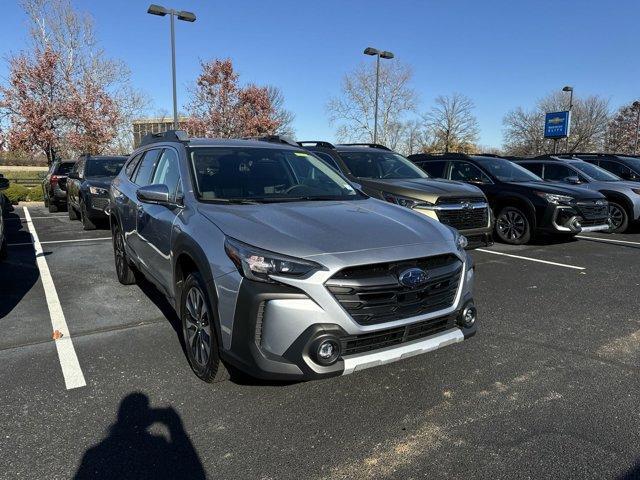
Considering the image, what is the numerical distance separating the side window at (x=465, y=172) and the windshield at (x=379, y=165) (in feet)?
5.18

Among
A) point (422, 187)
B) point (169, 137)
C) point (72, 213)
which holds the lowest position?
point (72, 213)

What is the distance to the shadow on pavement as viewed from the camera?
552 cm

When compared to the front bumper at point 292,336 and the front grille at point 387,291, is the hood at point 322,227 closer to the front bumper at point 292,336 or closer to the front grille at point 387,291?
the front grille at point 387,291

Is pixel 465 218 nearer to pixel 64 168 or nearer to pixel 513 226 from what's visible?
pixel 513 226

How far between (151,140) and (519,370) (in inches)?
170

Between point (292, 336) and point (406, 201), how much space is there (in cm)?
476

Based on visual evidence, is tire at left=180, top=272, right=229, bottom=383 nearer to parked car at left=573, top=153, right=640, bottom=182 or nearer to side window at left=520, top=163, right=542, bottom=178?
side window at left=520, top=163, right=542, bottom=178

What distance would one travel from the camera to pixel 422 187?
7371 mm

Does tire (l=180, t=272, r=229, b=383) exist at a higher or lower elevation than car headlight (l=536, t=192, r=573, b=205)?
lower

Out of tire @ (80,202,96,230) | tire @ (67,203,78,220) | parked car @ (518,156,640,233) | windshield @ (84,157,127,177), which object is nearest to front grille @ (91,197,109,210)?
tire @ (80,202,96,230)

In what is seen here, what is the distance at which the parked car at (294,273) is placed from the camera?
276 cm

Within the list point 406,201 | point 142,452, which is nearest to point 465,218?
point 406,201

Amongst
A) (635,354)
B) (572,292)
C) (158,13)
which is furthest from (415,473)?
(158,13)

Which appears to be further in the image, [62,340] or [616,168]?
[616,168]
